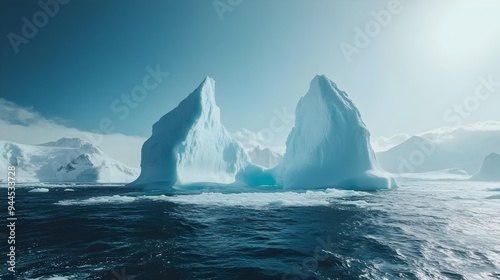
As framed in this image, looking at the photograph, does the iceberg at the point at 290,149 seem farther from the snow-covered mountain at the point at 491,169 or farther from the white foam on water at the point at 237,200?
the snow-covered mountain at the point at 491,169

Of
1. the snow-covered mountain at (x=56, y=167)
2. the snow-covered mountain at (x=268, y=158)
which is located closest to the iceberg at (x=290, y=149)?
the snow-covered mountain at (x=56, y=167)

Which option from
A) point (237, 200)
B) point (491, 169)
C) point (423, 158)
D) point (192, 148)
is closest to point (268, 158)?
point (423, 158)

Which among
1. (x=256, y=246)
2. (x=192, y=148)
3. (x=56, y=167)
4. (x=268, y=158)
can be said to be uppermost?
(x=268, y=158)

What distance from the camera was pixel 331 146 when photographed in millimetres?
34906

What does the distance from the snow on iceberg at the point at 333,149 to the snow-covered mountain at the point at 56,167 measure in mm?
80893

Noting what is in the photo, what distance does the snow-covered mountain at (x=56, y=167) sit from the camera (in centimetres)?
9894

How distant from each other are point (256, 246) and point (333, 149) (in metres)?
28.3

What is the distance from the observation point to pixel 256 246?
8.61 m

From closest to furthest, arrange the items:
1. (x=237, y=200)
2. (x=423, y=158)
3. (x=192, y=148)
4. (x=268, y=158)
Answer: (x=237, y=200), (x=192, y=148), (x=423, y=158), (x=268, y=158)

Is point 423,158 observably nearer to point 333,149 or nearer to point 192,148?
point 333,149

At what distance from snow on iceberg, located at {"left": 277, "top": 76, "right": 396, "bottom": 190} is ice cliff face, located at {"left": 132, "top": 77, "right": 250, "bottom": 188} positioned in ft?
37.1

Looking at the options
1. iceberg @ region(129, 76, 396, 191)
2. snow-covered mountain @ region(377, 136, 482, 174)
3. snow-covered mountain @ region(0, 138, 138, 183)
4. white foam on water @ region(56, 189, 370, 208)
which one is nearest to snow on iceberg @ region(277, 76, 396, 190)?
iceberg @ region(129, 76, 396, 191)

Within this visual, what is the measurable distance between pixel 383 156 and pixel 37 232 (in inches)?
6292

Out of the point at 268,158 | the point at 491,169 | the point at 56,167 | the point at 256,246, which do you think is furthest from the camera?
the point at 268,158
